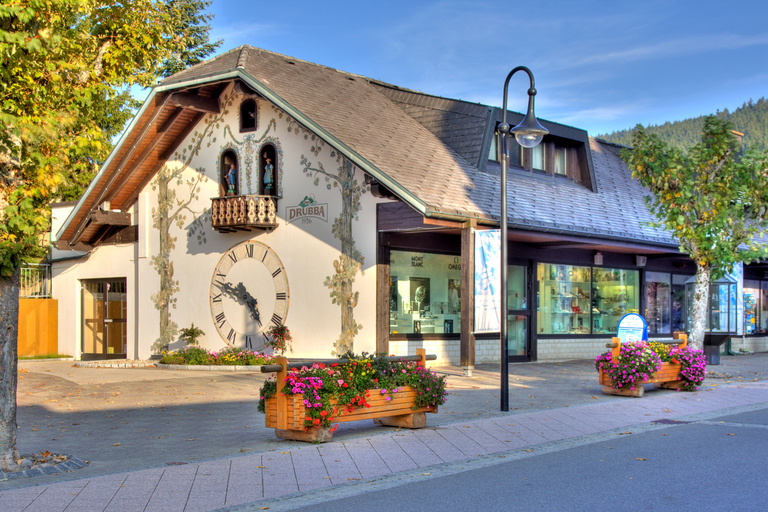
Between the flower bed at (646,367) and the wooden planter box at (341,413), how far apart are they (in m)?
4.78

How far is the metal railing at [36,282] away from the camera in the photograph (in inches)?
976

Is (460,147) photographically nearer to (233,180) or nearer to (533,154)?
(533,154)

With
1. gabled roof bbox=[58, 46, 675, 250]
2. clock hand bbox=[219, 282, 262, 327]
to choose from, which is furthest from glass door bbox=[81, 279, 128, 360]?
clock hand bbox=[219, 282, 262, 327]

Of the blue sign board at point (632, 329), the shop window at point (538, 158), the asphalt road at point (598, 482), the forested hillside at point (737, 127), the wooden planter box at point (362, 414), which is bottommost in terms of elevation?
the asphalt road at point (598, 482)

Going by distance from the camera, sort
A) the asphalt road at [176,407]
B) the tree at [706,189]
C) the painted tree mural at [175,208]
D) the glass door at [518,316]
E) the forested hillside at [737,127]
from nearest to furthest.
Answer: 1. the asphalt road at [176,407]
2. the tree at [706,189]
3. the glass door at [518,316]
4. the painted tree mural at [175,208]
5. the forested hillside at [737,127]

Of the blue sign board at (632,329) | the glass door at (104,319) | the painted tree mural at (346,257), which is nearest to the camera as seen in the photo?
the blue sign board at (632,329)

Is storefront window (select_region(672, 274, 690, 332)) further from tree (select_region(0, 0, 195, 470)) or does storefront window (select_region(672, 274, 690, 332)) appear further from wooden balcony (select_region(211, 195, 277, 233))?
tree (select_region(0, 0, 195, 470))

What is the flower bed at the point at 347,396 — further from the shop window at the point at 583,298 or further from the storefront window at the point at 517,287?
the shop window at the point at 583,298

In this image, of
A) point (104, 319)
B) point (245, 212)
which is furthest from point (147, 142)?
point (104, 319)

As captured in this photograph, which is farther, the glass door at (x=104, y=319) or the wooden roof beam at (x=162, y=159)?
the glass door at (x=104, y=319)

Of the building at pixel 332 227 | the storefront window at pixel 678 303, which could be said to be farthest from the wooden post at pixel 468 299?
the storefront window at pixel 678 303

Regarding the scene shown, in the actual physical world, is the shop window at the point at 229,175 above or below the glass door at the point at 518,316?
above

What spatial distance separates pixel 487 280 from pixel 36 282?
15790 mm

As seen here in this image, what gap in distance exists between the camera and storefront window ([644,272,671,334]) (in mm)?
24891
